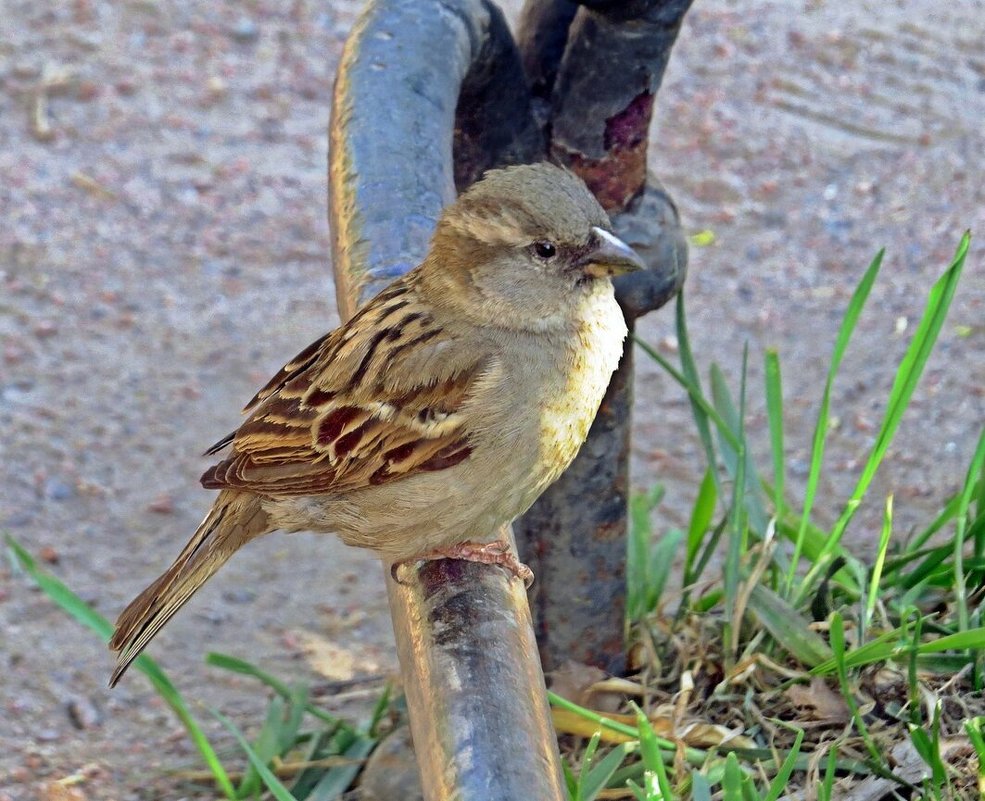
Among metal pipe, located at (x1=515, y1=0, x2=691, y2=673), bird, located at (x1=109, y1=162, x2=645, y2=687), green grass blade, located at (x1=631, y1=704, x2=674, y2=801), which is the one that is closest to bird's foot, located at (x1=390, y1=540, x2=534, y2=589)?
bird, located at (x1=109, y1=162, x2=645, y2=687)

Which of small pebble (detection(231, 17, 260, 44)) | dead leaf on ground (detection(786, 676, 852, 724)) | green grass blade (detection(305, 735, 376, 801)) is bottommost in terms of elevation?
green grass blade (detection(305, 735, 376, 801))

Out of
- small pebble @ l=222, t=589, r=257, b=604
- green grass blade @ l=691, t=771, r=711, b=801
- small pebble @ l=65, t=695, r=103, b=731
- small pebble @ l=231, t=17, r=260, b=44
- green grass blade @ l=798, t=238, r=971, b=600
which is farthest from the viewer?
small pebble @ l=231, t=17, r=260, b=44

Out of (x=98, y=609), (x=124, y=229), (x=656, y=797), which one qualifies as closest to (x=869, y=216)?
(x=124, y=229)

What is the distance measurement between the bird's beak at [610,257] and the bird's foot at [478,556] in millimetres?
516

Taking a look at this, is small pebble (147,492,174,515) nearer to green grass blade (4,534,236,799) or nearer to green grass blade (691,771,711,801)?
green grass blade (4,534,236,799)

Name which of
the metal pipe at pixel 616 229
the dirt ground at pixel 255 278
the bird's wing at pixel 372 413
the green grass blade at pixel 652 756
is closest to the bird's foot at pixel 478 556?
the bird's wing at pixel 372 413

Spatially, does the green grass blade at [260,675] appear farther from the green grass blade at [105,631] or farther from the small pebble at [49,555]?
the small pebble at [49,555]

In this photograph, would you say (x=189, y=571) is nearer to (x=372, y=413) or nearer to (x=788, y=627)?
(x=372, y=413)

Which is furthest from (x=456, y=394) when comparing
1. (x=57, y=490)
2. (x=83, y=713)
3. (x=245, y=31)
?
(x=245, y=31)

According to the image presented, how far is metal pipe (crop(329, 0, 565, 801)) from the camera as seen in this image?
1.68 metres

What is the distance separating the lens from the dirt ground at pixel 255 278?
3994 mm

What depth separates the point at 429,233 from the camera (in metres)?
2.69

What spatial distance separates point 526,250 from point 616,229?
22 centimetres

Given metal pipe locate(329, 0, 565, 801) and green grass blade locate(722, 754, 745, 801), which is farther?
green grass blade locate(722, 754, 745, 801)
